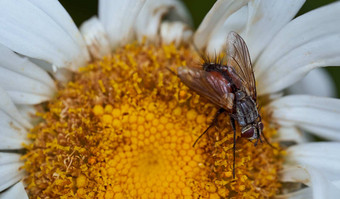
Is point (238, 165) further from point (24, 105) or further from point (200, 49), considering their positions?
point (24, 105)

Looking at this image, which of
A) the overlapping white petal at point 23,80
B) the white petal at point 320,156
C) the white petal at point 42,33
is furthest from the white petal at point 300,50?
the overlapping white petal at point 23,80

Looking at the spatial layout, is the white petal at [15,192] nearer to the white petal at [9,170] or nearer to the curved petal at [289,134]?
the white petal at [9,170]

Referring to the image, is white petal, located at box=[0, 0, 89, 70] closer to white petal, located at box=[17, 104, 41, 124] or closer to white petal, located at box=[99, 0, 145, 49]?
white petal, located at box=[99, 0, 145, 49]

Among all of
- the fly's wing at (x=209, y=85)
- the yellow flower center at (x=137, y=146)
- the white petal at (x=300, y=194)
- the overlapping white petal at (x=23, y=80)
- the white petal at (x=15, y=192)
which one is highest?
the overlapping white petal at (x=23, y=80)

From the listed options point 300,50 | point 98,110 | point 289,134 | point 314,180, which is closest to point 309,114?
point 289,134

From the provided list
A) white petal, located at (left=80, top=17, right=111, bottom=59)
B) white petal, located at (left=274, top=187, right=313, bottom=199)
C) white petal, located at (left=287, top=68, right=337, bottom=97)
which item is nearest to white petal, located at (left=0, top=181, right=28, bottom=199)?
white petal, located at (left=80, top=17, right=111, bottom=59)

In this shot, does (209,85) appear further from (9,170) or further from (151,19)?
(9,170)

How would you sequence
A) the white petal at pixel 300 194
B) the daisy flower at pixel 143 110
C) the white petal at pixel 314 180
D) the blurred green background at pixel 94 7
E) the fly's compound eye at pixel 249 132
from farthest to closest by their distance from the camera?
the blurred green background at pixel 94 7 < the white petal at pixel 300 194 < the daisy flower at pixel 143 110 < the fly's compound eye at pixel 249 132 < the white petal at pixel 314 180
